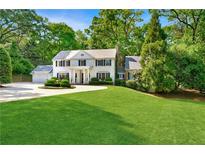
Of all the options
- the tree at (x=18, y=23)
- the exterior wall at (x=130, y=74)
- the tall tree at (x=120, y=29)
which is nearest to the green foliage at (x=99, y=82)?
the exterior wall at (x=130, y=74)

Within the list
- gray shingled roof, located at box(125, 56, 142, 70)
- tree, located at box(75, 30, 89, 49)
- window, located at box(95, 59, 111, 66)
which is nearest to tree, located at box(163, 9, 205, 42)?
gray shingled roof, located at box(125, 56, 142, 70)

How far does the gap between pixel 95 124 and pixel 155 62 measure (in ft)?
17.5

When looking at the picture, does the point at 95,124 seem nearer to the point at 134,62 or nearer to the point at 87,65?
the point at 134,62

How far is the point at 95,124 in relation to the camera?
191 inches

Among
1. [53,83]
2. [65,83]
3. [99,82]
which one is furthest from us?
[99,82]

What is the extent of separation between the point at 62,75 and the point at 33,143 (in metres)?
7.68

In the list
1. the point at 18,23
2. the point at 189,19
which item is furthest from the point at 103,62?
the point at 18,23

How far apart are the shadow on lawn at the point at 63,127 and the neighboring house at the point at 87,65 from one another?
652cm

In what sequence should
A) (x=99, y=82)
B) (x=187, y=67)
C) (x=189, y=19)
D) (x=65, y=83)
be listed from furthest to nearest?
1. (x=99, y=82)
2. (x=189, y=19)
3. (x=65, y=83)
4. (x=187, y=67)

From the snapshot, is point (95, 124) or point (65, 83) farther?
point (65, 83)

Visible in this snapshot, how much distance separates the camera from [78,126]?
4.73m

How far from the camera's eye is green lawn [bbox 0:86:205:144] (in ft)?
13.8

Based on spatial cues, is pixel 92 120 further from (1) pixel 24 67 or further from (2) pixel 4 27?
(1) pixel 24 67
